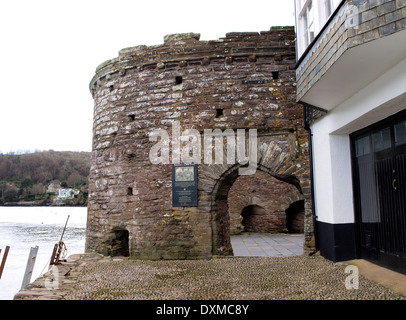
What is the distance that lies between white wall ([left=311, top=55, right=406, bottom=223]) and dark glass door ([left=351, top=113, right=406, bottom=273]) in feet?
0.49

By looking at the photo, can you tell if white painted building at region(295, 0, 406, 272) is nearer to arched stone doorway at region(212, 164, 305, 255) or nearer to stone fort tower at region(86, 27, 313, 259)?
stone fort tower at region(86, 27, 313, 259)

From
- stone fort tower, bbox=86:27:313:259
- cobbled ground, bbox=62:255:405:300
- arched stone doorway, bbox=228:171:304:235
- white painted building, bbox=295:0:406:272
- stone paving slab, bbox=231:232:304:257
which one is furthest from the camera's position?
arched stone doorway, bbox=228:171:304:235

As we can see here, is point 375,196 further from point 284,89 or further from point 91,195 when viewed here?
point 91,195

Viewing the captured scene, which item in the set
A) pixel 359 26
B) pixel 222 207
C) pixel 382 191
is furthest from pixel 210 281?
pixel 359 26

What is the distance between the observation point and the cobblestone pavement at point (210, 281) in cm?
393

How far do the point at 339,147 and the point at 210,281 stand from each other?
340 centimetres

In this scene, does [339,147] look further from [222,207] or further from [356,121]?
[222,207]

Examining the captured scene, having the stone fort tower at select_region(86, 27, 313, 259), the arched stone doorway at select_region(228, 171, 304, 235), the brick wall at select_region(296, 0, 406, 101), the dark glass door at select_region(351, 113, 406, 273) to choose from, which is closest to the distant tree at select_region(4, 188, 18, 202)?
the arched stone doorway at select_region(228, 171, 304, 235)

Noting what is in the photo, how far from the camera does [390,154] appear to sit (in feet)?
15.3

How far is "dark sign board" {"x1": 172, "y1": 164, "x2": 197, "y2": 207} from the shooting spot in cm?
676

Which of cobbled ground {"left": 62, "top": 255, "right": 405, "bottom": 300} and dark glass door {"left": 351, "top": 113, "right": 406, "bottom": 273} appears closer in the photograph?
cobbled ground {"left": 62, "top": 255, "right": 405, "bottom": 300}

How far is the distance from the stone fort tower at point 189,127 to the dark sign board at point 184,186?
5 cm

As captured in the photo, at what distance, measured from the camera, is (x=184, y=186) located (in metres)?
6.82

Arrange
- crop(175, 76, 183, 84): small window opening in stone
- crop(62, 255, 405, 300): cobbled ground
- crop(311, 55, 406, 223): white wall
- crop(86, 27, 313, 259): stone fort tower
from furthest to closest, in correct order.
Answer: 1. crop(175, 76, 183, 84): small window opening in stone
2. crop(86, 27, 313, 259): stone fort tower
3. crop(311, 55, 406, 223): white wall
4. crop(62, 255, 405, 300): cobbled ground
